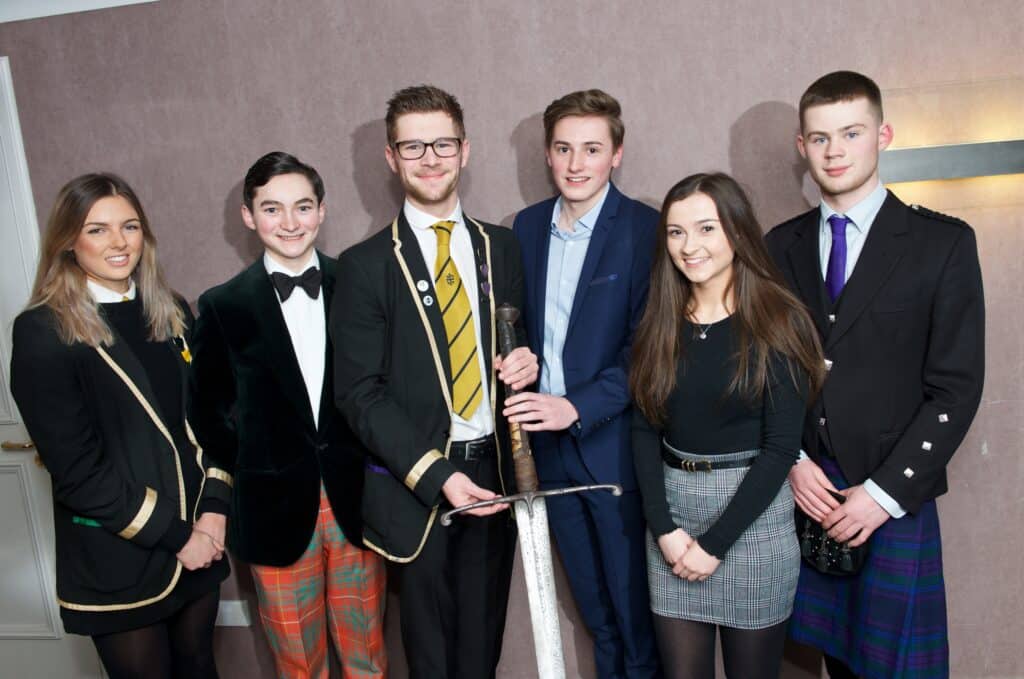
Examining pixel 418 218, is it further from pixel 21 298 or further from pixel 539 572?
pixel 21 298

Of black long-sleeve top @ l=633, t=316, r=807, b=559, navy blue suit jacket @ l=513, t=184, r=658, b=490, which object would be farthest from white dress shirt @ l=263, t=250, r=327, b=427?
black long-sleeve top @ l=633, t=316, r=807, b=559

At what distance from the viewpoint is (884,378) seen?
5.98 feet

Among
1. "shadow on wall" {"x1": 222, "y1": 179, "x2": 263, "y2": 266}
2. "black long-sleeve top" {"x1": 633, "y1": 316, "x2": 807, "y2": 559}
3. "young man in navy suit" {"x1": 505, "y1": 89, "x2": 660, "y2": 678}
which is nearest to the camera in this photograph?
"black long-sleeve top" {"x1": 633, "y1": 316, "x2": 807, "y2": 559}

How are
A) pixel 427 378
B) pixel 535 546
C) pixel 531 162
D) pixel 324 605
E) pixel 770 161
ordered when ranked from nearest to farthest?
pixel 535 546, pixel 427 378, pixel 324 605, pixel 770 161, pixel 531 162

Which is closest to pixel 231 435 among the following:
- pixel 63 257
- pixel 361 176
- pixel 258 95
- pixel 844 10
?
pixel 63 257

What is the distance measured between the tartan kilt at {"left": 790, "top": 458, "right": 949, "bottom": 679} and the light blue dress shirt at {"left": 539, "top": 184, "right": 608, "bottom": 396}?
2.50ft

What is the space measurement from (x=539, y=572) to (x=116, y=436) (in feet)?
3.75

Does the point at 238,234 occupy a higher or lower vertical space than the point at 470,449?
higher

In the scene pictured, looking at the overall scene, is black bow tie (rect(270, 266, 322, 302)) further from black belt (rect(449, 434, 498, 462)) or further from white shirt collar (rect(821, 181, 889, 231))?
white shirt collar (rect(821, 181, 889, 231))

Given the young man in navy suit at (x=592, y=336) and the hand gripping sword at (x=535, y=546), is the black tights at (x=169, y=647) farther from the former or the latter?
the young man in navy suit at (x=592, y=336)

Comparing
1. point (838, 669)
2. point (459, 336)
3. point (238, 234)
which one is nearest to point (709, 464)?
point (459, 336)

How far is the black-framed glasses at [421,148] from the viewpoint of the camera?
194cm

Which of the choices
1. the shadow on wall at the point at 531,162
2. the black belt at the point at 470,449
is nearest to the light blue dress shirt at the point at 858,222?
the black belt at the point at 470,449

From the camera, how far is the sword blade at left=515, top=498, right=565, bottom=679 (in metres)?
1.70
